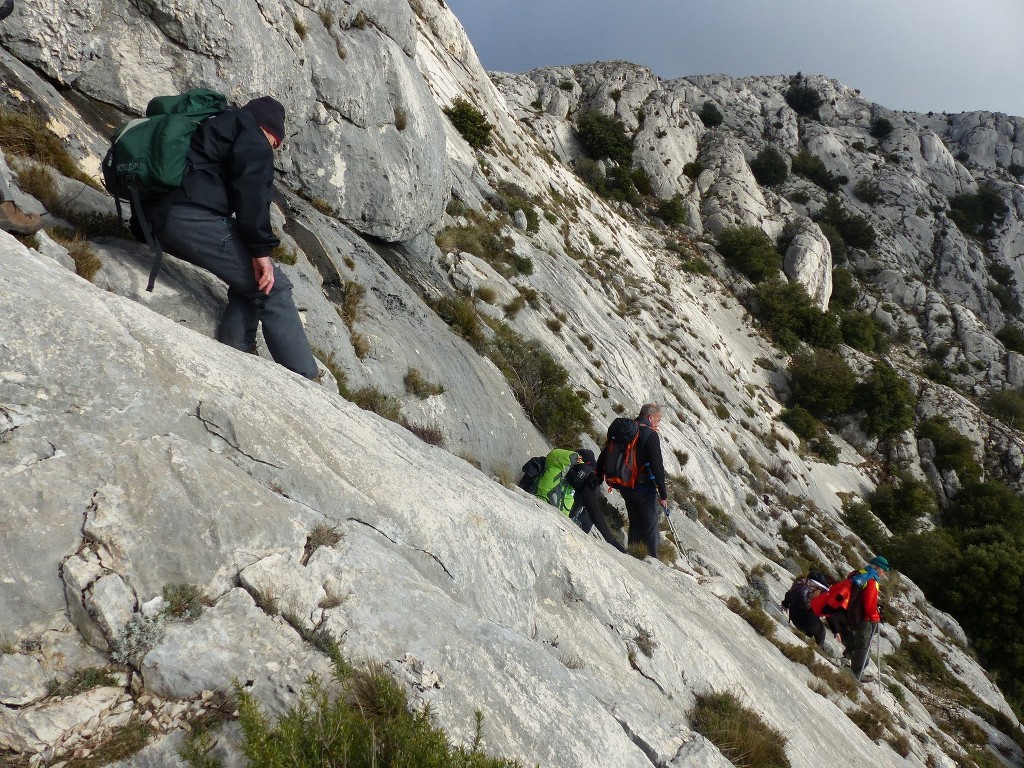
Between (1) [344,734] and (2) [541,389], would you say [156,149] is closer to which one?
(1) [344,734]

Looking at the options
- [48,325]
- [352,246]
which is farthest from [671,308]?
[48,325]

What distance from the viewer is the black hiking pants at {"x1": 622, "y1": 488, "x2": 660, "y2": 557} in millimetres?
9195

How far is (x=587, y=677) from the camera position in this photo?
15.2ft

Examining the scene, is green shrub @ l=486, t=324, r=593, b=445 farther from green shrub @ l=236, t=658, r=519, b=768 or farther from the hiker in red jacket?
green shrub @ l=236, t=658, r=519, b=768

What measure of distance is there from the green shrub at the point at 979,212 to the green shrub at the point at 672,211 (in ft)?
118

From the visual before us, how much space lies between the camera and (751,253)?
38.5 metres

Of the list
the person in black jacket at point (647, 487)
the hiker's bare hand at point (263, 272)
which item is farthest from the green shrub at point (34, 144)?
the person in black jacket at point (647, 487)

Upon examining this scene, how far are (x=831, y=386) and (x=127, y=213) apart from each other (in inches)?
1356

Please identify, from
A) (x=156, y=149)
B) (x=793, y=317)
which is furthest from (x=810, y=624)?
(x=793, y=317)

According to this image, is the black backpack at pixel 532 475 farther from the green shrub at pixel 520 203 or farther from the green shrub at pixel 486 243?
the green shrub at pixel 520 203

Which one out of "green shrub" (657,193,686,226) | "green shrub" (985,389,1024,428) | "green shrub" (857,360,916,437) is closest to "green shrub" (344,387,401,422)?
"green shrub" (857,360,916,437)

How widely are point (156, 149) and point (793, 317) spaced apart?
1496 inches

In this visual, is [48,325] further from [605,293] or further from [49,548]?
[605,293]

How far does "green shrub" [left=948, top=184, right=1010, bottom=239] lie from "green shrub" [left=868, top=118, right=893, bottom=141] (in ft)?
37.8
